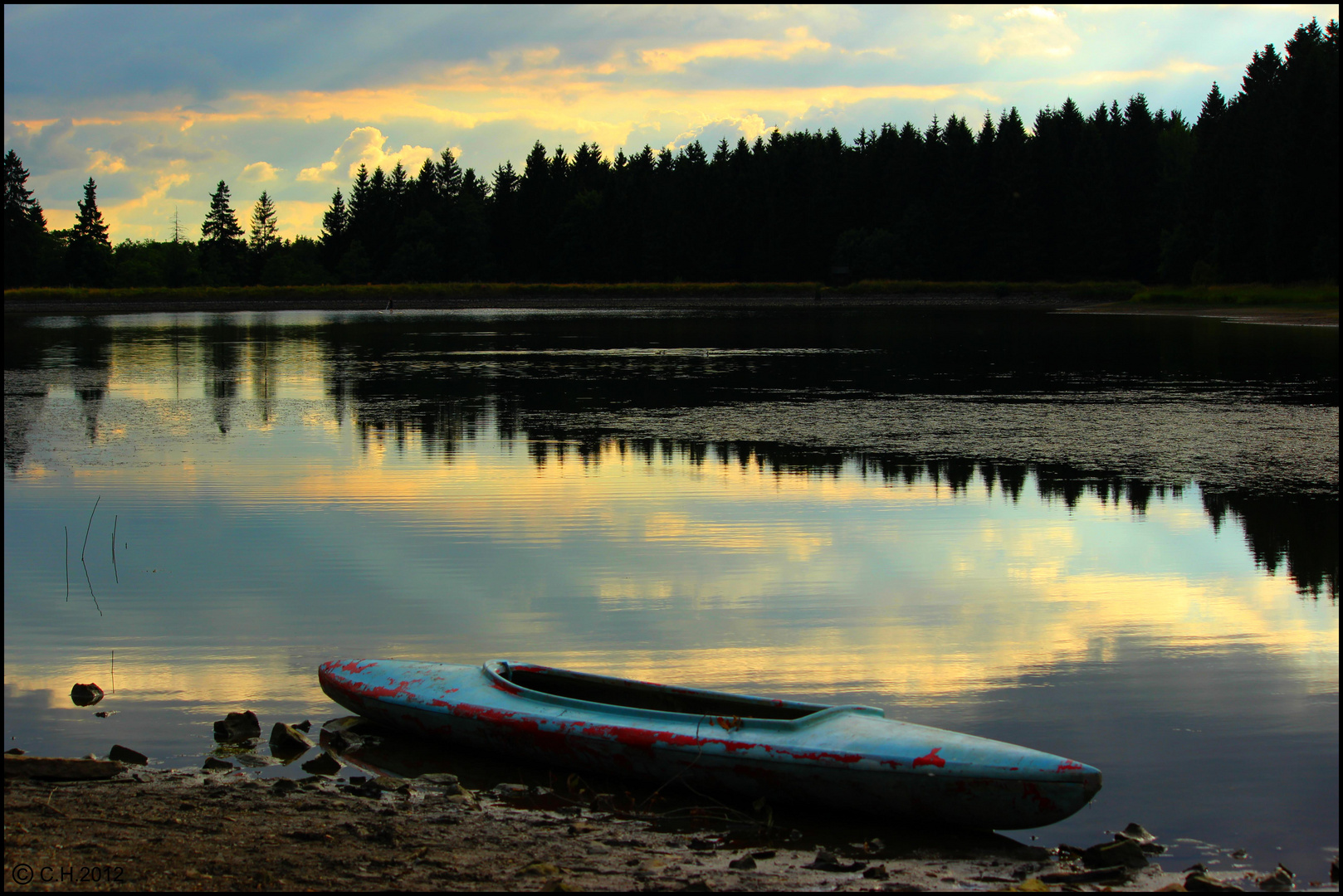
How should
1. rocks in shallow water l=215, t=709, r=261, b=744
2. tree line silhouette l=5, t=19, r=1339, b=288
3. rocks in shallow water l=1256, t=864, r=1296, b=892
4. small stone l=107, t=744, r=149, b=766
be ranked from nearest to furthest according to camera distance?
rocks in shallow water l=1256, t=864, r=1296, b=892, small stone l=107, t=744, r=149, b=766, rocks in shallow water l=215, t=709, r=261, b=744, tree line silhouette l=5, t=19, r=1339, b=288

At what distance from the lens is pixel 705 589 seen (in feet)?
41.7

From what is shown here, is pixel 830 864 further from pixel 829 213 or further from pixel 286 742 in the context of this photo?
pixel 829 213

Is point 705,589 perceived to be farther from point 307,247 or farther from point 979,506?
point 307,247

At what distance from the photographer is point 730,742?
7.51 metres

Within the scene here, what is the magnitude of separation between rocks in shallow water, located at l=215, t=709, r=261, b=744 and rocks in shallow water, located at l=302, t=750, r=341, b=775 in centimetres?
68

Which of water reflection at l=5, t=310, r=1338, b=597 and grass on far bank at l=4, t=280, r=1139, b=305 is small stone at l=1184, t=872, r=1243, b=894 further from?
grass on far bank at l=4, t=280, r=1139, b=305

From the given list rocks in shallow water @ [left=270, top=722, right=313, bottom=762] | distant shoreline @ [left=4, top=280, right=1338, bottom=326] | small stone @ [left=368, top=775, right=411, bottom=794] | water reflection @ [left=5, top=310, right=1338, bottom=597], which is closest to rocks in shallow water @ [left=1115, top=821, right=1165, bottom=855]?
small stone @ [left=368, top=775, right=411, bottom=794]

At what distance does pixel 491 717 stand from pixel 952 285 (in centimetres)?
11053

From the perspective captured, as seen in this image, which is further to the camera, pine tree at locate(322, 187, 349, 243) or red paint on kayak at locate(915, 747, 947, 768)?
pine tree at locate(322, 187, 349, 243)

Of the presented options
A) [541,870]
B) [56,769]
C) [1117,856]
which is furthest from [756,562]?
[56,769]

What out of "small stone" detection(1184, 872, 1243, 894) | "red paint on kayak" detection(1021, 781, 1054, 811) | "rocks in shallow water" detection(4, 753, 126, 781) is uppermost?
"red paint on kayak" detection(1021, 781, 1054, 811)

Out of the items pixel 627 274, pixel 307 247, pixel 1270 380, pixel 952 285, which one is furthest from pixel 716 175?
pixel 1270 380

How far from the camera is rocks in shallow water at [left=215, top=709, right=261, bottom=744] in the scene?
876 cm

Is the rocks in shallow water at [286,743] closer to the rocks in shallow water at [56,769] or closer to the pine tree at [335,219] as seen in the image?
the rocks in shallow water at [56,769]
